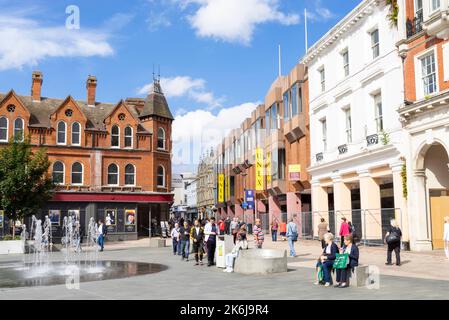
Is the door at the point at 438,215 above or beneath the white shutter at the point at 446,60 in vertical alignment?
beneath

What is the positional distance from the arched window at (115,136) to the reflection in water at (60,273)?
2358 centimetres

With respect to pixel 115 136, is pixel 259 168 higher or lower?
lower

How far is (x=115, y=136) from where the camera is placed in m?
44.4

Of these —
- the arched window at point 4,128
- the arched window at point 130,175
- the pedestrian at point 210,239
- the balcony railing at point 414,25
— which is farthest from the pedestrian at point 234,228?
the arched window at point 4,128

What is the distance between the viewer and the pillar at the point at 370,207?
24.7 meters

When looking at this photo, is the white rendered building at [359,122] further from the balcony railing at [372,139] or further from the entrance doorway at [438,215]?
the entrance doorway at [438,215]

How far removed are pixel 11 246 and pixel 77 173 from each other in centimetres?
1438

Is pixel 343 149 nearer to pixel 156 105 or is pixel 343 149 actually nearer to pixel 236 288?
pixel 236 288

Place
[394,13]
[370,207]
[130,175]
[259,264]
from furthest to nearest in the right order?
[130,175] < [370,207] < [394,13] < [259,264]

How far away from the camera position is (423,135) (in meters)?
21.8

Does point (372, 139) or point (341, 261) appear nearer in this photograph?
point (341, 261)

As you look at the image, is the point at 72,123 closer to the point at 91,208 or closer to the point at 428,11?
the point at 91,208

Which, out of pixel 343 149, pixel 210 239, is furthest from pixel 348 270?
pixel 343 149

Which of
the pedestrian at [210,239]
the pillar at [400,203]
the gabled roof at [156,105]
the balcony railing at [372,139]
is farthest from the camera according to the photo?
the gabled roof at [156,105]
